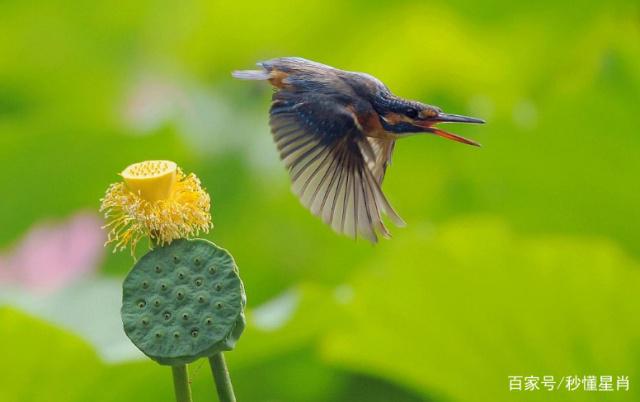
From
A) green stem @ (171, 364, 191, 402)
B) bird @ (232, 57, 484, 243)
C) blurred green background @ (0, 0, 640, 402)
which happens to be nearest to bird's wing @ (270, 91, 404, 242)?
bird @ (232, 57, 484, 243)

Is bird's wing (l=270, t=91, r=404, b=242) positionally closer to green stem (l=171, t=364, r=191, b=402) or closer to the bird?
the bird

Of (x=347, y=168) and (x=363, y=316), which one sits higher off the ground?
(x=347, y=168)

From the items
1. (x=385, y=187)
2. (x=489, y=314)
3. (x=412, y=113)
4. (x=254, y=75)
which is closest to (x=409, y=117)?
(x=412, y=113)

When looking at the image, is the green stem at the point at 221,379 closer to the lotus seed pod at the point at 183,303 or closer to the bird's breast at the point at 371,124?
the lotus seed pod at the point at 183,303

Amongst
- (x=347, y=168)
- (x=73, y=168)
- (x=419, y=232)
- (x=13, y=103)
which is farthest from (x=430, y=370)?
(x=13, y=103)

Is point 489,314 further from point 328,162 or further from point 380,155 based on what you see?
point 328,162

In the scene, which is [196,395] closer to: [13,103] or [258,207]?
[258,207]
